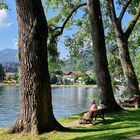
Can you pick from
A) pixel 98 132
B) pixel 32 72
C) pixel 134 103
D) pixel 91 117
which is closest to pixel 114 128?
pixel 98 132

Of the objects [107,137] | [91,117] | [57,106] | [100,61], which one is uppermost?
[100,61]

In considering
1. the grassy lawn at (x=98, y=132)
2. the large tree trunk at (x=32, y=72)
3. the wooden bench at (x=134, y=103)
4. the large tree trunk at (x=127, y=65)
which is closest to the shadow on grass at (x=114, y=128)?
the grassy lawn at (x=98, y=132)

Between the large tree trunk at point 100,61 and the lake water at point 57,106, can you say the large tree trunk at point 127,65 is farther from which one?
the lake water at point 57,106

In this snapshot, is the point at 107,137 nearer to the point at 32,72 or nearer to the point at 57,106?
the point at 32,72

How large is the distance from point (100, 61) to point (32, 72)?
24.1 ft

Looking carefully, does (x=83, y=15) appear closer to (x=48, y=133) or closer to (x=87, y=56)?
(x=87, y=56)

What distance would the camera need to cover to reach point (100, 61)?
70.3ft

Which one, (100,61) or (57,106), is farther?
(57,106)

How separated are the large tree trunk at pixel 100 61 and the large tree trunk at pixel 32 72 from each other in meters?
6.84

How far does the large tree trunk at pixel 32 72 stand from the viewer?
14.6m

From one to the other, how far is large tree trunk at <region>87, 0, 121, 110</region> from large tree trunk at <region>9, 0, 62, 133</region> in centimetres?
684

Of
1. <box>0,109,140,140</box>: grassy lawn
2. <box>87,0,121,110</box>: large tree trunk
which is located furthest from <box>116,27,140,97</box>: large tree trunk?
<box>0,109,140,140</box>: grassy lawn

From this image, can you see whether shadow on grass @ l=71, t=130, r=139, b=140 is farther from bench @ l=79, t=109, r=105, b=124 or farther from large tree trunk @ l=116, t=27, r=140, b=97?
large tree trunk @ l=116, t=27, r=140, b=97

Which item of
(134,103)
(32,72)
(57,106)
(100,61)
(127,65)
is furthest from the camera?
(57,106)
